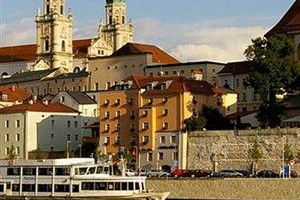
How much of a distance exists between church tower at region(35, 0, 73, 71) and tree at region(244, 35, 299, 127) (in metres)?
86.3

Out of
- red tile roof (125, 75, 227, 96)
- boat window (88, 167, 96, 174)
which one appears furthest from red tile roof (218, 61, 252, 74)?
boat window (88, 167, 96, 174)

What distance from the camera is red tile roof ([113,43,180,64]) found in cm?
12545

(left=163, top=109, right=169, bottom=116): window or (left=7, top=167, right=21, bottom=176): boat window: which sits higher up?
(left=163, top=109, right=169, bottom=116): window

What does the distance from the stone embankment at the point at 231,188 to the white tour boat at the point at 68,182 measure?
24.5 feet

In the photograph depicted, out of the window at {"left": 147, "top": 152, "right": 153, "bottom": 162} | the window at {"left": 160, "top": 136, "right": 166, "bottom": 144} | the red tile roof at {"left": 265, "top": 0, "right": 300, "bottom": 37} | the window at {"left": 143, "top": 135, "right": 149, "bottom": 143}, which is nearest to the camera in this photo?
the window at {"left": 160, "top": 136, "right": 166, "bottom": 144}

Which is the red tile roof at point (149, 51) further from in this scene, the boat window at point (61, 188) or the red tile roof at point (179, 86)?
the boat window at point (61, 188)

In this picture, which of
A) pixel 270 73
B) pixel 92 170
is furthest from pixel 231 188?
pixel 270 73

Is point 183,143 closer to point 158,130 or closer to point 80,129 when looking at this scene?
point 158,130

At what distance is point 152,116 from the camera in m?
84.4

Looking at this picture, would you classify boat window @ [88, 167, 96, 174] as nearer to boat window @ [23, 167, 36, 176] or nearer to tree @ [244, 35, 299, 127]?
boat window @ [23, 167, 36, 176]

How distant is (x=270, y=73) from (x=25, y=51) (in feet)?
329

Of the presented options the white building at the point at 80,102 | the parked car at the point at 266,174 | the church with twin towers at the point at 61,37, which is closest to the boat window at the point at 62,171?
the parked car at the point at 266,174

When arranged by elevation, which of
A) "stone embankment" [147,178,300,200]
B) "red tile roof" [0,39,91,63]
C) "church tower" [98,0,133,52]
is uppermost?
"church tower" [98,0,133,52]

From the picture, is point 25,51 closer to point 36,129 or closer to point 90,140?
point 36,129
